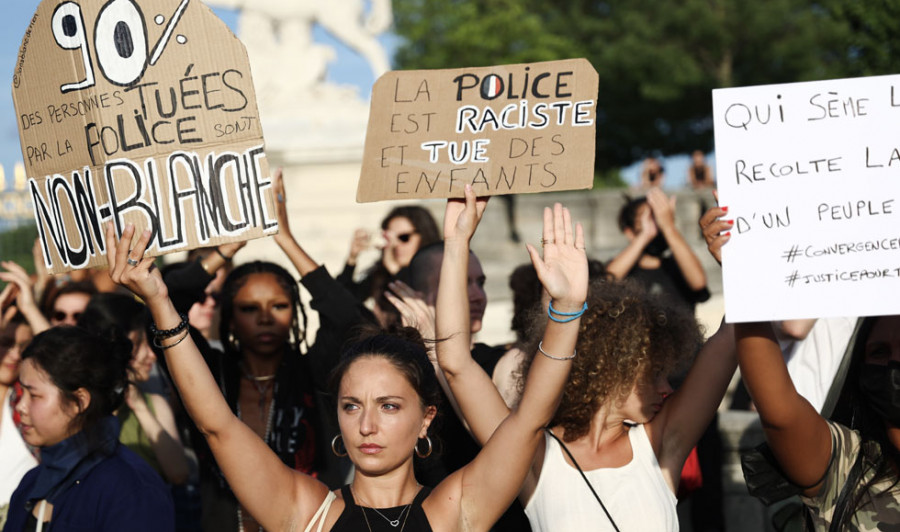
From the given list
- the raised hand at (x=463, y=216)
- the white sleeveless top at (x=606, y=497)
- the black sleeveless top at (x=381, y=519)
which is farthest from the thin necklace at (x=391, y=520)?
the raised hand at (x=463, y=216)

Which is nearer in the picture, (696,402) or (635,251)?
(696,402)

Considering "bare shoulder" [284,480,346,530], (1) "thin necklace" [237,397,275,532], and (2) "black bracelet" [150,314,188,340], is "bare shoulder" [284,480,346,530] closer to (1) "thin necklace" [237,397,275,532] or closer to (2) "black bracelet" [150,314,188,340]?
(2) "black bracelet" [150,314,188,340]

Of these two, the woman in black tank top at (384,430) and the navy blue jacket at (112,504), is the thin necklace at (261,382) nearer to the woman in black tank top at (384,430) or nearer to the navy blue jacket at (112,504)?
the navy blue jacket at (112,504)

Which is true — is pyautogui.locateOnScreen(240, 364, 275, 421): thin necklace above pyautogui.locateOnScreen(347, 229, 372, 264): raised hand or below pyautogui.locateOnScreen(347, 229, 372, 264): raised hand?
below

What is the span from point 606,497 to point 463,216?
0.93 meters

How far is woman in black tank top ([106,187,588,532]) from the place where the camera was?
2727 millimetres

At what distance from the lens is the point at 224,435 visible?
2.73 m

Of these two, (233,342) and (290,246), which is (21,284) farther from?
(290,246)

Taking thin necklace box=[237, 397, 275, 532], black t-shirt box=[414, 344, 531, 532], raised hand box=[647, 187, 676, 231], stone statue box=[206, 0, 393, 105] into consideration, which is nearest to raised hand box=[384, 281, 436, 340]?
black t-shirt box=[414, 344, 531, 532]

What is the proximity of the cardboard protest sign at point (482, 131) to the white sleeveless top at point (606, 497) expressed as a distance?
0.86 meters

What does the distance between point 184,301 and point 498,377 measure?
117cm

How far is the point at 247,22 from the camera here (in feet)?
47.3

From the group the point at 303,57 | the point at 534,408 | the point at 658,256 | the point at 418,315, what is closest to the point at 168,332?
the point at 534,408

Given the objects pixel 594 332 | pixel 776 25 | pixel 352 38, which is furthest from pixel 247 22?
pixel 776 25
